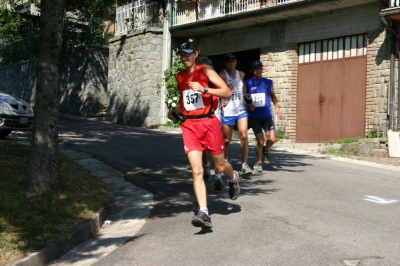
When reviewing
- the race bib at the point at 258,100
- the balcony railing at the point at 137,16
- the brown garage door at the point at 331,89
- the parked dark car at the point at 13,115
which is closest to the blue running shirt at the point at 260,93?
the race bib at the point at 258,100

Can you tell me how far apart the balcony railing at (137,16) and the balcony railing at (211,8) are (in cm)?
91

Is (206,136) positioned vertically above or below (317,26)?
below

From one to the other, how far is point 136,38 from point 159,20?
3.99ft

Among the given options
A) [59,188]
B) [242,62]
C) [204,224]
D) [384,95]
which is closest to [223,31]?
[242,62]

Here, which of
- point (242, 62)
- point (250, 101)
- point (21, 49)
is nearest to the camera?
point (250, 101)

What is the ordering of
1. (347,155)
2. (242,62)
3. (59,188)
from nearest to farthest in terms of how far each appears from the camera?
(59,188)
(347,155)
(242,62)

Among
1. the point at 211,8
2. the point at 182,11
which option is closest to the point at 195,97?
the point at 211,8

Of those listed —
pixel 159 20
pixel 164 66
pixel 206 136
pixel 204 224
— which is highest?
pixel 159 20

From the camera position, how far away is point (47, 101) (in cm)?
750

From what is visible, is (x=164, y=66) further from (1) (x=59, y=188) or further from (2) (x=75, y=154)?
(1) (x=59, y=188)

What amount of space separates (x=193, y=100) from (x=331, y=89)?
1148cm

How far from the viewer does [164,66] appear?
22297 millimetres

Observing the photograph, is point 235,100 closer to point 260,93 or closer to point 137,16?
point 260,93

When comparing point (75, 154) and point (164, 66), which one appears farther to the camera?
point (164, 66)
